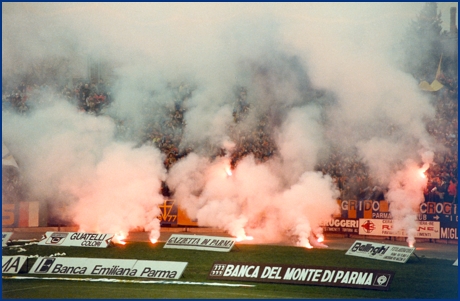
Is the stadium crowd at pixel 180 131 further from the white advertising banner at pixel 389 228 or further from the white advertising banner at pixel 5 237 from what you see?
the white advertising banner at pixel 5 237

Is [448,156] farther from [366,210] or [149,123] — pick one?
[149,123]

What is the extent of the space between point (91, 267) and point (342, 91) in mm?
6428

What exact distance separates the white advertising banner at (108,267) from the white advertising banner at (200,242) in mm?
1232

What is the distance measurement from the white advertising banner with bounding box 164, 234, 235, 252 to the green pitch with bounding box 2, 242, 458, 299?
136 millimetres

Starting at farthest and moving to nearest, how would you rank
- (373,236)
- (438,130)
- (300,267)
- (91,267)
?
1. (373,236)
2. (438,130)
3. (91,267)
4. (300,267)

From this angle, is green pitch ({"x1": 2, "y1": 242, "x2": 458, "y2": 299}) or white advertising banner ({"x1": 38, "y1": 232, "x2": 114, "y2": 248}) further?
white advertising banner ({"x1": 38, "y1": 232, "x2": 114, "y2": 248})

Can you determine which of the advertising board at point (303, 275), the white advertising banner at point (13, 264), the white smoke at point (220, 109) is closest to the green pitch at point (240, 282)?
the advertising board at point (303, 275)

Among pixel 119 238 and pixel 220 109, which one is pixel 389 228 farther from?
pixel 119 238

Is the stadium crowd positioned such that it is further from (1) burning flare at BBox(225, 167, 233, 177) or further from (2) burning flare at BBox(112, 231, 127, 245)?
(2) burning flare at BBox(112, 231, 127, 245)

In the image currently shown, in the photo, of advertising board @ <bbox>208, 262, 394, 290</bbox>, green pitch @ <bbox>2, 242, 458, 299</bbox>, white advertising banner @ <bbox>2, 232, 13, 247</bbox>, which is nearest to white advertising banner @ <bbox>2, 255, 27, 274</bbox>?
green pitch @ <bbox>2, 242, 458, 299</bbox>

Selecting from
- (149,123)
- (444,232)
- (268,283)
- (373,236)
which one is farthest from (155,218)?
(444,232)

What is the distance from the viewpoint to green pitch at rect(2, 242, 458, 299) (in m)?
11.8

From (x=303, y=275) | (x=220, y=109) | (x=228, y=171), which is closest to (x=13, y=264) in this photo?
(x=228, y=171)

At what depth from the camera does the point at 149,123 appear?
1552cm
